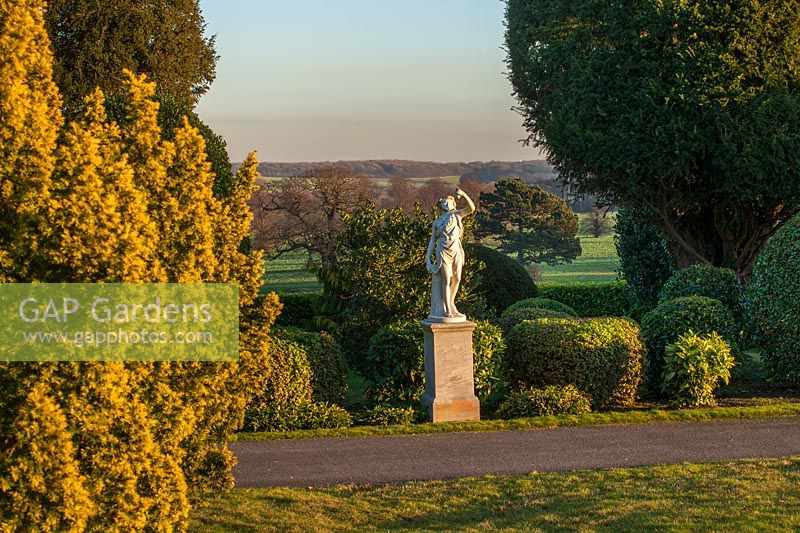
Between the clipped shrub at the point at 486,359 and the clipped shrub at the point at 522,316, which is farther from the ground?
the clipped shrub at the point at 522,316

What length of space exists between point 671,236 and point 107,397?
823 inches

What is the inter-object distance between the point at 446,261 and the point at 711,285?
7.28 meters

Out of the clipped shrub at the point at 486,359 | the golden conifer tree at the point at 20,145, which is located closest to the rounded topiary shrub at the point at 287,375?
the clipped shrub at the point at 486,359

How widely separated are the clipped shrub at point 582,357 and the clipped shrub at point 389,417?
2.34 metres

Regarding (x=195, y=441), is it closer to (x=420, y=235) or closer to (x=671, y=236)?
(x=420, y=235)

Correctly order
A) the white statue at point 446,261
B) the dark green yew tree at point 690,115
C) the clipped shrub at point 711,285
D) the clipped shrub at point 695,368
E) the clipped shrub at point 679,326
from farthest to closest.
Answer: the dark green yew tree at point 690,115 < the clipped shrub at point 711,285 < the clipped shrub at point 679,326 < the clipped shrub at point 695,368 < the white statue at point 446,261

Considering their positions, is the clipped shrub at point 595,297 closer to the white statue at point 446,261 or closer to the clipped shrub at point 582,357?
the clipped shrub at point 582,357

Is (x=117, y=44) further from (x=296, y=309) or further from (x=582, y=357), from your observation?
(x=582, y=357)

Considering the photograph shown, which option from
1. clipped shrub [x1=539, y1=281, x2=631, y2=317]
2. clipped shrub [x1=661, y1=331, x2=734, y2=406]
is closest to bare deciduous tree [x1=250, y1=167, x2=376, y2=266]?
clipped shrub [x1=539, y1=281, x2=631, y2=317]

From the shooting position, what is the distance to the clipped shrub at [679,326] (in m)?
16.2

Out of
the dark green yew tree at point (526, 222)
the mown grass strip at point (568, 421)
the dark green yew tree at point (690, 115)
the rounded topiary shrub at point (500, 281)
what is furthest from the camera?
the dark green yew tree at point (526, 222)

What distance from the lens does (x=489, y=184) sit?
217 feet

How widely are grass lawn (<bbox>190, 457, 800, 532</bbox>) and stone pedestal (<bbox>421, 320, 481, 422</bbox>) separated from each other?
11.0 ft

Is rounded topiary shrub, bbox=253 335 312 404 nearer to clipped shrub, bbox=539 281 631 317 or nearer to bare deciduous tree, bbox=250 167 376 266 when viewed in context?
clipped shrub, bbox=539 281 631 317
